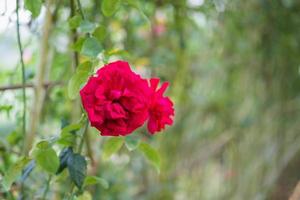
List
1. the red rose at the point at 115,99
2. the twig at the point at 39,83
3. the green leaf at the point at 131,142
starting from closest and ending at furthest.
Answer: the red rose at the point at 115,99 → the green leaf at the point at 131,142 → the twig at the point at 39,83

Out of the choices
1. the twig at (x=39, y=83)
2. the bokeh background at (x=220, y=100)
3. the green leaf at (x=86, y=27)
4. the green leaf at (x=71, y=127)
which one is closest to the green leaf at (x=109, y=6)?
the green leaf at (x=86, y=27)

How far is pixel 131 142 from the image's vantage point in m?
0.93

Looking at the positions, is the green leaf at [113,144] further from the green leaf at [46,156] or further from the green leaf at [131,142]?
the green leaf at [46,156]

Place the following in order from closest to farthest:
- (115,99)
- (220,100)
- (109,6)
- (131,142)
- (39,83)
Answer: (115,99), (109,6), (131,142), (39,83), (220,100)

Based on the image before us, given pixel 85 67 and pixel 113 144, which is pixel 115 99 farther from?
pixel 113 144

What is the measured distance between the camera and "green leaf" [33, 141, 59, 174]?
85 centimetres

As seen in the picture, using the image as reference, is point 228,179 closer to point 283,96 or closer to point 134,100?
point 283,96

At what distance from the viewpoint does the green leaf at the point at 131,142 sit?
917 millimetres

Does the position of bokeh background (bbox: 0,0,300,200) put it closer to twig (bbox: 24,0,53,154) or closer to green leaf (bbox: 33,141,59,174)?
twig (bbox: 24,0,53,154)

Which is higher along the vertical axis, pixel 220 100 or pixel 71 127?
pixel 71 127

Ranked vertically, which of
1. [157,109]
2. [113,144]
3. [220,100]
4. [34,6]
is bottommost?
[220,100]

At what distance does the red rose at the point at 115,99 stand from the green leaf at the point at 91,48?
2.9 inches

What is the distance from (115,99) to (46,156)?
0.19 meters

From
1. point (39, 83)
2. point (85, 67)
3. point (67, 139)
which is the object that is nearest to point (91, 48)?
point (85, 67)
